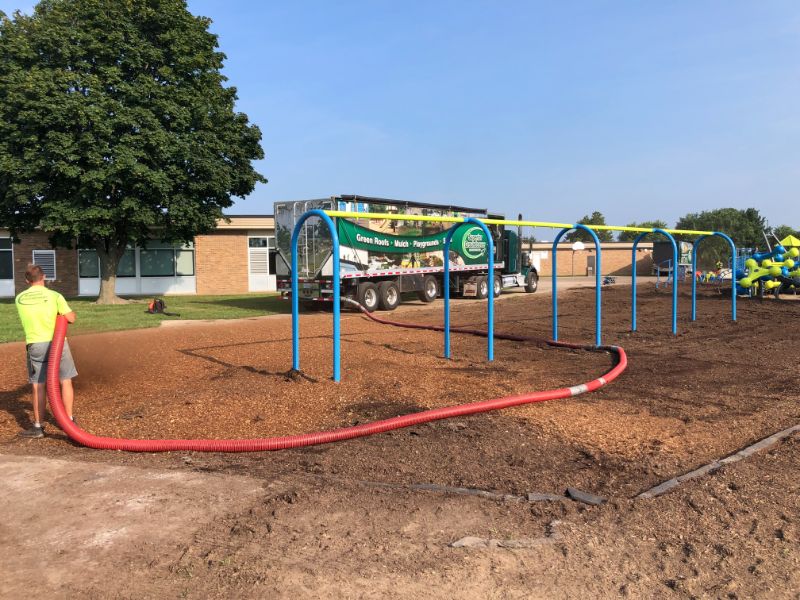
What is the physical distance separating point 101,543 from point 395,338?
9.26m

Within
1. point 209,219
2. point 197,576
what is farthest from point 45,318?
point 209,219

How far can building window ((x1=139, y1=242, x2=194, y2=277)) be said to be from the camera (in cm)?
3036

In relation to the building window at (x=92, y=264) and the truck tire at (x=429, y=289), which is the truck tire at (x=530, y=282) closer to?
the truck tire at (x=429, y=289)

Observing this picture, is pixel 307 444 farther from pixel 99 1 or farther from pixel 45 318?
pixel 99 1

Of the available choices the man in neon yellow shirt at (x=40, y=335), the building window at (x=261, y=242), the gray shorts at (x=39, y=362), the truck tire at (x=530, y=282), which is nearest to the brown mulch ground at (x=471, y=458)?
the man in neon yellow shirt at (x=40, y=335)

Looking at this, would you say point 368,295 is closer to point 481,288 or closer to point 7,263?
point 481,288

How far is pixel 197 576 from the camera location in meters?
3.16

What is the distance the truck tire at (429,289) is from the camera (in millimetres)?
21562

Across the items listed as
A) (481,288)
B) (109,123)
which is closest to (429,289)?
(481,288)

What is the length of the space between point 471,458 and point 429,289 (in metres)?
16.8

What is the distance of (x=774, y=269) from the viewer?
69.8 feet

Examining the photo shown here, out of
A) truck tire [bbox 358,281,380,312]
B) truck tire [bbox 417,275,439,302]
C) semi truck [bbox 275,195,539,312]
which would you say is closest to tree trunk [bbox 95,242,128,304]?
semi truck [bbox 275,195,539,312]

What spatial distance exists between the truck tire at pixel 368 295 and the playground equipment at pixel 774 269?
38.6 feet

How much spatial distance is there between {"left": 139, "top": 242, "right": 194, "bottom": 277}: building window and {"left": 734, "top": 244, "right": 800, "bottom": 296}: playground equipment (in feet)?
76.4
